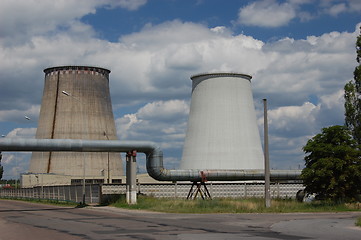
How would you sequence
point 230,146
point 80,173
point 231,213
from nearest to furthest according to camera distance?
point 231,213, point 230,146, point 80,173

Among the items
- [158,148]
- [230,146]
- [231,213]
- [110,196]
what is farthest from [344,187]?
[230,146]

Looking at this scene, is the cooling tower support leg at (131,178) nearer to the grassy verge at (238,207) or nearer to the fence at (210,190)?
the grassy verge at (238,207)

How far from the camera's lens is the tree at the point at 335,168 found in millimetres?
29531

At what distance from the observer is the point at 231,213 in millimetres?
27000

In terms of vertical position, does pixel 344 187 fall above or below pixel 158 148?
below

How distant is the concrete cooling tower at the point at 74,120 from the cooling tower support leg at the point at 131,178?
36.1 meters

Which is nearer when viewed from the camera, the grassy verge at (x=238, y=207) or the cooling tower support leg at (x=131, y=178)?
the grassy verge at (x=238, y=207)

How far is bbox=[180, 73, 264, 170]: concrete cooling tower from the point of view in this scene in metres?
50.5

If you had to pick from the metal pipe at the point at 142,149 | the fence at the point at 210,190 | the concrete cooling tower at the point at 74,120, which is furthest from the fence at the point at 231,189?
the concrete cooling tower at the point at 74,120

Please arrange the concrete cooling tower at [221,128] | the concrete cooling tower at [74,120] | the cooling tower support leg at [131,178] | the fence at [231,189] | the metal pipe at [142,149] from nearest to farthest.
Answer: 1. the metal pipe at [142,149]
2. the cooling tower support leg at [131,178]
3. the fence at [231,189]
4. the concrete cooling tower at [221,128]
5. the concrete cooling tower at [74,120]

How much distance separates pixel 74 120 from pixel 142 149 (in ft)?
126

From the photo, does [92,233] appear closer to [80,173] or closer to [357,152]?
[357,152]

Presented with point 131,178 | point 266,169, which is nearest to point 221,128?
point 131,178

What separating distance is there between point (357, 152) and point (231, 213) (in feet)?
27.7
